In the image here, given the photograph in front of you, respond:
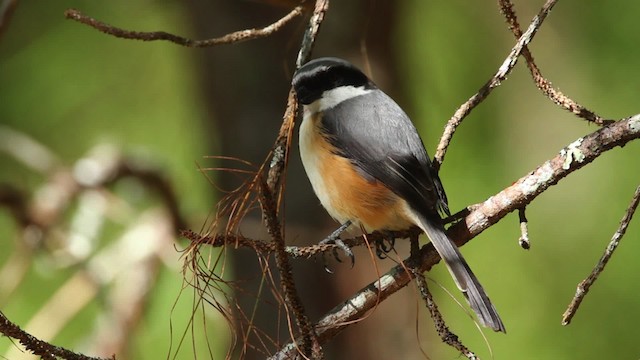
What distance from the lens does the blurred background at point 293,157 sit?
10.5ft

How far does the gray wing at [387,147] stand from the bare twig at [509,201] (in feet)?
1.09

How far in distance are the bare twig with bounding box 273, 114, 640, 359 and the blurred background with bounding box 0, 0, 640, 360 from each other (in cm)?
94

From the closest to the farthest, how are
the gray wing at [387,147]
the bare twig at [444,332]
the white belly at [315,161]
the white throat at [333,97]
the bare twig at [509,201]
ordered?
the bare twig at [444,332]
the bare twig at [509,201]
the gray wing at [387,147]
the white belly at [315,161]
the white throat at [333,97]

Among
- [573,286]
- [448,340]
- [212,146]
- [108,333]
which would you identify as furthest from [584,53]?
[448,340]

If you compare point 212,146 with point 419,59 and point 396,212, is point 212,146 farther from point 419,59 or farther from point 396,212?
point 396,212

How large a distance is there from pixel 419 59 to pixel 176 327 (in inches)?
68.2

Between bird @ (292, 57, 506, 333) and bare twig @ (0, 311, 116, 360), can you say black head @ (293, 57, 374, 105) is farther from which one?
bare twig @ (0, 311, 116, 360)

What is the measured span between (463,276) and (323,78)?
2.23ft

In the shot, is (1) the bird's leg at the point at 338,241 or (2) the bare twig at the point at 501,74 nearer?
(2) the bare twig at the point at 501,74

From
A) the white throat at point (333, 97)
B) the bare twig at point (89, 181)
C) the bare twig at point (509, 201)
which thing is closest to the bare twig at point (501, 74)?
the bare twig at point (509, 201)

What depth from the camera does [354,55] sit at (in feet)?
10.4

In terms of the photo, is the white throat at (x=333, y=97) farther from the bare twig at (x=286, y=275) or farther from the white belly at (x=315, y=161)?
the bare twig at (x=286, y=275)

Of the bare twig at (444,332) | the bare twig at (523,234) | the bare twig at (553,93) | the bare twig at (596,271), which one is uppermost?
the bare twig at (553,93)

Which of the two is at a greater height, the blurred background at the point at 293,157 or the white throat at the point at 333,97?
the blurred background at the point at 293,157
